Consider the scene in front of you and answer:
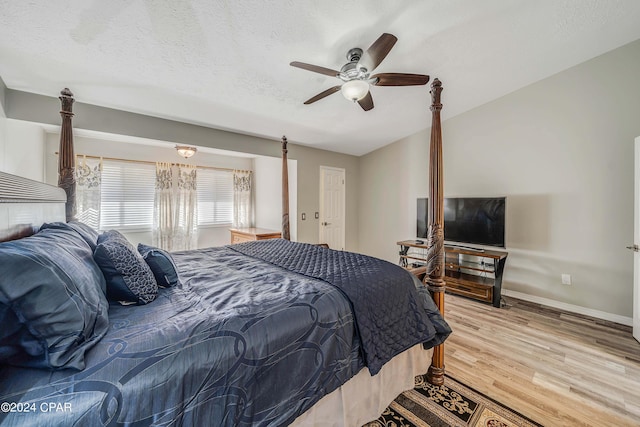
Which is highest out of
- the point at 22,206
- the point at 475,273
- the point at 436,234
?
the point at 22,206

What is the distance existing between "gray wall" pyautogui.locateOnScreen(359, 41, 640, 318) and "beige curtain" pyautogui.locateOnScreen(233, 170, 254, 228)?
11.8 ft

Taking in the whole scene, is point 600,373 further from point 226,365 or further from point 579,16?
point 579,16

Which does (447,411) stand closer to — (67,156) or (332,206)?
(67,156)

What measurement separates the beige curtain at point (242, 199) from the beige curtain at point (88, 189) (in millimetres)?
1972

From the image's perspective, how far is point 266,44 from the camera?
204cm

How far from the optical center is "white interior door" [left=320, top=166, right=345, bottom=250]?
15.6 ft

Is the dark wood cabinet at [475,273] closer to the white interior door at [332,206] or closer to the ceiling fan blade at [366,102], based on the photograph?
the white interior door at [332,206]

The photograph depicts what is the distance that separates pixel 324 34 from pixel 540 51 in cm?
243

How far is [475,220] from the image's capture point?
350 cm

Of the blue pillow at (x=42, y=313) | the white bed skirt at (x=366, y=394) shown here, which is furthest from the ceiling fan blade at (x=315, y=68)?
the white bed skirt at (x=366, y=394)

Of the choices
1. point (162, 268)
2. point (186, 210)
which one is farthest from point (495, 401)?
point (186, 210)

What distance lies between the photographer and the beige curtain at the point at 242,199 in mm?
4848

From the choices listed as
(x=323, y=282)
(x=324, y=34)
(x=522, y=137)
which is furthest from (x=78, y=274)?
(x=522, y=137)

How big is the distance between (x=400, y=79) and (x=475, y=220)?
2.43 meters
